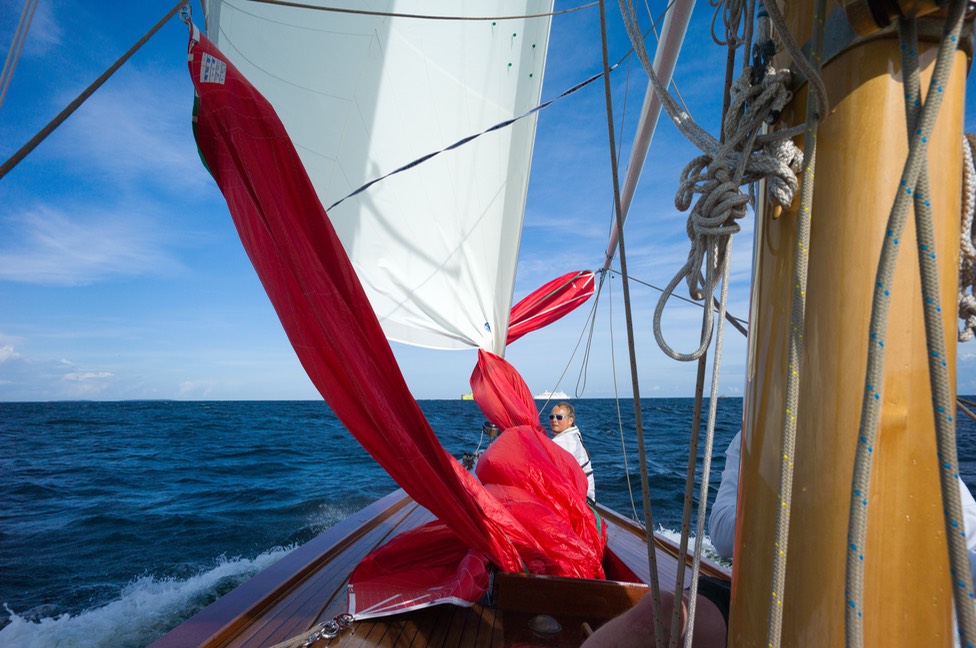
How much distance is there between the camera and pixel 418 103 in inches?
151

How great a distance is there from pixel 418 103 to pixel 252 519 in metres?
5.27

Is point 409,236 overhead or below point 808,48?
overhead

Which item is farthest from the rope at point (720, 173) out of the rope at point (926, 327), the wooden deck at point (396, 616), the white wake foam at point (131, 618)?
the white wake foam at point (131, 618)

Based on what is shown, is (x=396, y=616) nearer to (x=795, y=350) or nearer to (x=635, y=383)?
(x=635, y=383)

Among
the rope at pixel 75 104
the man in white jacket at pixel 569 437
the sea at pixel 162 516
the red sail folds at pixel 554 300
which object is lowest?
the sea at pixel 162 516

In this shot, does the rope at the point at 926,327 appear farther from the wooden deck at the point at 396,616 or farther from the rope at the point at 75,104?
the wooden deck at the point at 396,616

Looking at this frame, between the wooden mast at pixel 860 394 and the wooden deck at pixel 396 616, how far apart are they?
1.38 meters

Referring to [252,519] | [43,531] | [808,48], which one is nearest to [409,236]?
[808,48]

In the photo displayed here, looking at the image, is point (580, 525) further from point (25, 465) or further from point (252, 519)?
point (25, 465)

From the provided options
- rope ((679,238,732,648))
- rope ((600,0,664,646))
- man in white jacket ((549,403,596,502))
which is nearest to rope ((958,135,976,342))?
rope ((679,238,732,648))

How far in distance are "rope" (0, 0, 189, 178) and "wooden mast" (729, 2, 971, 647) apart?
3.71 ft

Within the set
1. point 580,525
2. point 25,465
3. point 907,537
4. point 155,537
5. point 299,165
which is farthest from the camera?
point 25,465

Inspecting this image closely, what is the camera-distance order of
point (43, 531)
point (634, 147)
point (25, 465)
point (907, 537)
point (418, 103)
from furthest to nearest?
1. point (25, 465)
2. point (43, 531)
3. point (418, 103)
4. point (634, 147)
5. point (907, 537)

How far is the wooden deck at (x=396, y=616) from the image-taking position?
1.69 metres
